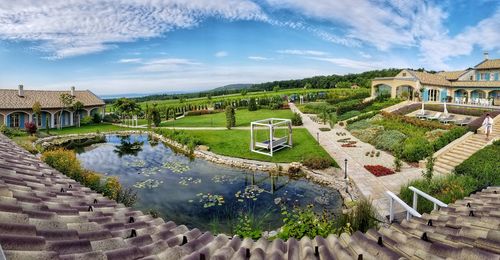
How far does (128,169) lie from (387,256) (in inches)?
668

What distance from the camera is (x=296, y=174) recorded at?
49.6 feet

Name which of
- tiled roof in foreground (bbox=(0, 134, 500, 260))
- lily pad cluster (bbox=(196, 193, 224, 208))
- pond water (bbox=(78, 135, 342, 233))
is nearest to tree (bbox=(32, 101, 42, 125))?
pond water (bbox=(78, 135, 342, 233))

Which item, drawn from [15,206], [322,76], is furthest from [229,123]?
[322,76]

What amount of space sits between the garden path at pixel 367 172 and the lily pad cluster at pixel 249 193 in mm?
4095

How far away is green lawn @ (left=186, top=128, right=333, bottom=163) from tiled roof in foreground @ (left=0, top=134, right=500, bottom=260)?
13.9 metres

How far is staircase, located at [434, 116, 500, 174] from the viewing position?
46.2 feet

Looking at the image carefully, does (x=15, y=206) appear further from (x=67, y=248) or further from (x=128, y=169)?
(x=128, y=169)

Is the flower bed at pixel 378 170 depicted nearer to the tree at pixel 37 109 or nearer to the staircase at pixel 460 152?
the staircase at pixel 460 152

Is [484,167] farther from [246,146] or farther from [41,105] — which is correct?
[41,105]

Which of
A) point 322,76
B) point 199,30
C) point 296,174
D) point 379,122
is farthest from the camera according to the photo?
point 322,76

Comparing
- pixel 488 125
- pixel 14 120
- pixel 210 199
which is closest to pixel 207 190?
pixel 210 199

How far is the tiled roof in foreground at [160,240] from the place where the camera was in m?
1.88

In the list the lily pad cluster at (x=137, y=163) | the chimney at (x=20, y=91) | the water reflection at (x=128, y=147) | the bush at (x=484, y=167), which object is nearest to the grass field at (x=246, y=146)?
the lily pad cluster at (x=137, y=163)

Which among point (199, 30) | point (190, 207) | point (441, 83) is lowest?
point (190, 207)
